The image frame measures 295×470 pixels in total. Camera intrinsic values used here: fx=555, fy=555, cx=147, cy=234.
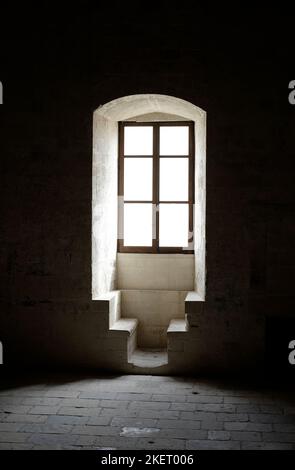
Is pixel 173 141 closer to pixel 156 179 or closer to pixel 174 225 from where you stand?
pixel 156 179

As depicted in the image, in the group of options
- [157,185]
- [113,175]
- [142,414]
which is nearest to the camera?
[142,414]

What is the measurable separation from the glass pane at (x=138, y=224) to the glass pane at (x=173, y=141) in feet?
2.41

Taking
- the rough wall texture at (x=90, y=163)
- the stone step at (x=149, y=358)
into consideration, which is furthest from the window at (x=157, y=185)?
the stone step at (x=149, y=358)

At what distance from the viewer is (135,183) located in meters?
7.00

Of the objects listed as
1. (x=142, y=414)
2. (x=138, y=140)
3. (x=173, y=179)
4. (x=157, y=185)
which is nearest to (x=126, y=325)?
(x=142, y=414)

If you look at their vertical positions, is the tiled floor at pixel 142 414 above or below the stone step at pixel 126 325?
below

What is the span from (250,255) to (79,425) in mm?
2491

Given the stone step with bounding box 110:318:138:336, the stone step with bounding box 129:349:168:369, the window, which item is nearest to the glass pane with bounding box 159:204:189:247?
the window

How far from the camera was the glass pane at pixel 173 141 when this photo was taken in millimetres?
6949

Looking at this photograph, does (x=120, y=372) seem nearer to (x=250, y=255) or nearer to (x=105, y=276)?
(x=105, y=276)

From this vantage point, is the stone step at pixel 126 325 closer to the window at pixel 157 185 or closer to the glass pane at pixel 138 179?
the window at pixel 157 185

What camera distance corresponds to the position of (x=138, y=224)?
23.0 feet

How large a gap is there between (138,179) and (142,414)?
3172 mm

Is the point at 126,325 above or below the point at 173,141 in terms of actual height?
below
